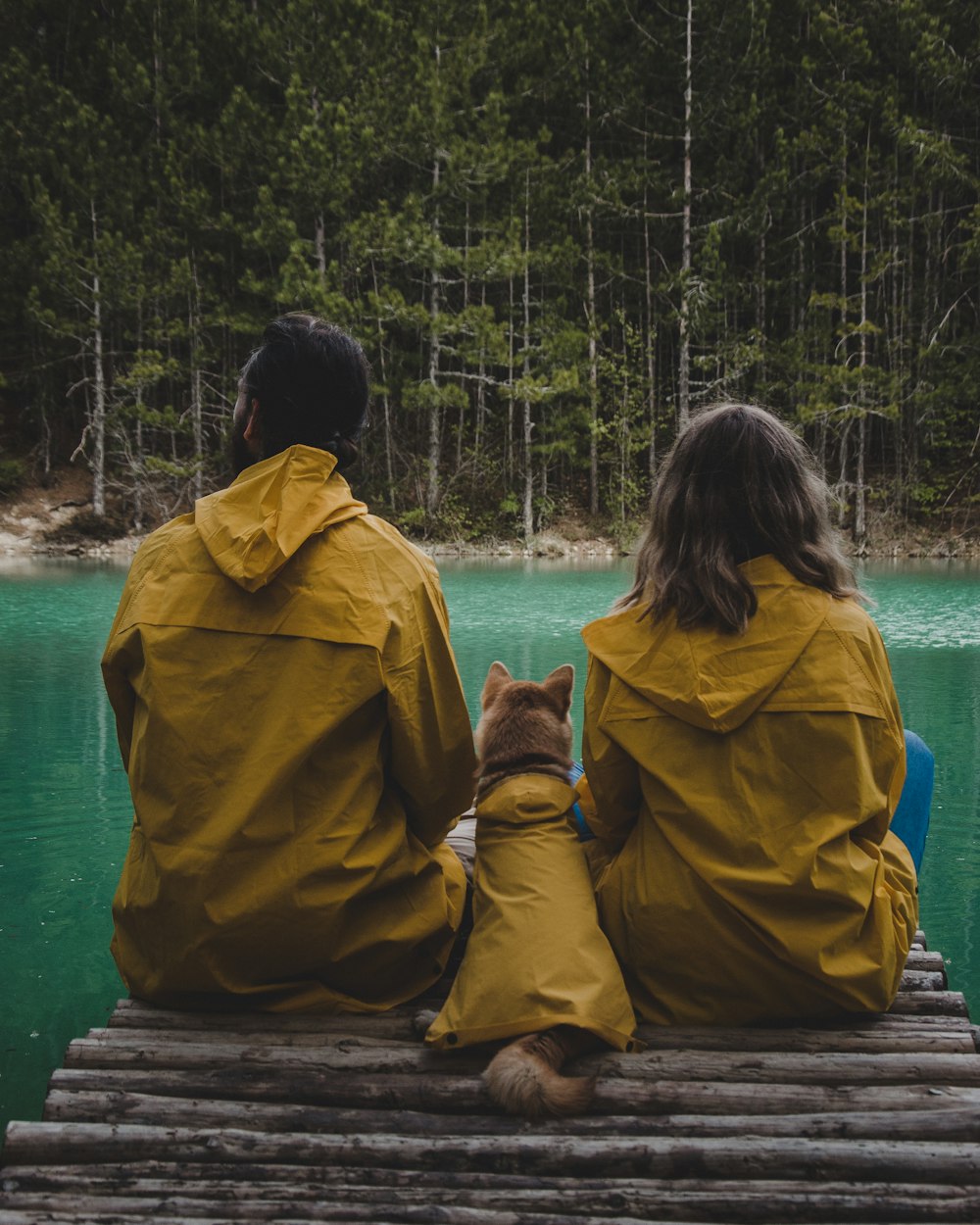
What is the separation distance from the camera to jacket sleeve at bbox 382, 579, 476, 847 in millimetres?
1771

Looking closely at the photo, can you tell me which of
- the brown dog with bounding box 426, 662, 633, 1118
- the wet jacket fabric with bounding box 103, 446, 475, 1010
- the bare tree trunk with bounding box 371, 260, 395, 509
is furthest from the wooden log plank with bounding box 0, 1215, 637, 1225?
the bare tree trunk with bounding box 371, 260, 395, 509

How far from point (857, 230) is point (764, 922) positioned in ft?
86.6

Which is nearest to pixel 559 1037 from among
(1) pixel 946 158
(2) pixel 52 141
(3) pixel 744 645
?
(3) pixel 744 645

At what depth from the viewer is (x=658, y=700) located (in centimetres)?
176

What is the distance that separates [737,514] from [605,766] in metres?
0.61

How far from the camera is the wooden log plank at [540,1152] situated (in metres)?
1.44

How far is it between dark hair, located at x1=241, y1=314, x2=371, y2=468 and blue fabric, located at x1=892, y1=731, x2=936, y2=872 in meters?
1.82

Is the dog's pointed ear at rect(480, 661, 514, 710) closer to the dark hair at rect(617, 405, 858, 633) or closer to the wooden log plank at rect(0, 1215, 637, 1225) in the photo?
the dark hair at rect(617, 405, 858, 633)

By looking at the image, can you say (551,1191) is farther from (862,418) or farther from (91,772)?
(862,418)

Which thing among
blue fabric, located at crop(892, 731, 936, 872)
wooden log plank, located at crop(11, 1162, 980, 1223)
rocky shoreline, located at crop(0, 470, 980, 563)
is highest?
blue fabric, located at crop(892, 731, 936, 872)

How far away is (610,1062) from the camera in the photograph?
5.64 ft

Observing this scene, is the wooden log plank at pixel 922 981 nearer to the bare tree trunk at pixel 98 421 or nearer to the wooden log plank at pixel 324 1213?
the wooden log plank at pixel 324 1213

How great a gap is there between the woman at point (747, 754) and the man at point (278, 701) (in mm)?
443

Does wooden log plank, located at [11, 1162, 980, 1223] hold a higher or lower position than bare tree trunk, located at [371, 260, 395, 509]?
lower
